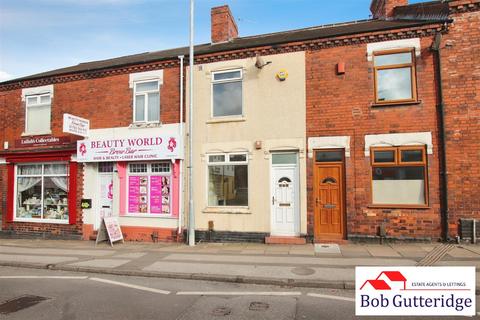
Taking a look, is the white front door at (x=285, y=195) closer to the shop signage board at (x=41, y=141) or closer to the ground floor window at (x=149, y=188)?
the ground floor window at (x=149, y=188)

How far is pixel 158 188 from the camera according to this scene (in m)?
12.2

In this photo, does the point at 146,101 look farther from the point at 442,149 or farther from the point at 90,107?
the point at 442,149

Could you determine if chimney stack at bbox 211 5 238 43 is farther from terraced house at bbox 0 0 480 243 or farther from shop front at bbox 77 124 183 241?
shop front at bbox 77 124 183 241

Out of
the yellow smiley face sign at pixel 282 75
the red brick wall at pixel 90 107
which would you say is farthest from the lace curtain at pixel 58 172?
the yellow smiley face sign at pixel 282 75

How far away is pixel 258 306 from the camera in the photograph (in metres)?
5.56

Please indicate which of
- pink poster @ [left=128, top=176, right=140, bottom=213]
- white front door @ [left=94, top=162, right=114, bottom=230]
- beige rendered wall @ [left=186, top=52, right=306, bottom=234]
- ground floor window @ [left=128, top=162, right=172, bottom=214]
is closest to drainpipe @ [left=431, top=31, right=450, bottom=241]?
beige rendered wall @ [left=186, top=52, right=306, bottom=234]

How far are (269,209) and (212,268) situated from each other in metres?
3.57

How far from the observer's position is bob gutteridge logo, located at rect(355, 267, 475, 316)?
16.8 feet

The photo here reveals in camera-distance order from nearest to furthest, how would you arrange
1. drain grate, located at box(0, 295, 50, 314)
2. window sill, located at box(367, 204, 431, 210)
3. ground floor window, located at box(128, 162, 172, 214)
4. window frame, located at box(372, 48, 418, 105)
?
1. drain grate, located at box(0, 295, 50, 314)
2. window sill, located at box(367, 204, 431, 210)
3. window frame, located at box(372, 48, 418, 105)
4. ground floor window, located at box(128, 162, 172, 214)

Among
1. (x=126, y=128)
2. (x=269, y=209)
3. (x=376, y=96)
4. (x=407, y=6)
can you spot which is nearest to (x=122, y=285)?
(x=269, y=209)

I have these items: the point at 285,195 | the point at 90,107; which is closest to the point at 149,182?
the point at 90,107

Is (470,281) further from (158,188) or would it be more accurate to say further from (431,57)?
(158,188)

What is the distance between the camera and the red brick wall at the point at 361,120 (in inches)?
388

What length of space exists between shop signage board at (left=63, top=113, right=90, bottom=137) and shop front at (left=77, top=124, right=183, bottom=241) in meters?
0.37
